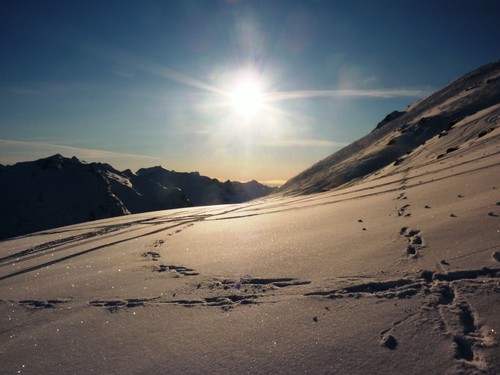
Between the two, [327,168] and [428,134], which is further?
[327,168]

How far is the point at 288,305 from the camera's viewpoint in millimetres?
2609

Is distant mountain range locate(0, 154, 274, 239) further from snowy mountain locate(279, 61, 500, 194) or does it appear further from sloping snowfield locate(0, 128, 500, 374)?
sloping snowfield locate(0, 128, 500, 374)

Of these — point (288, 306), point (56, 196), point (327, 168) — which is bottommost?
point (288, 306)

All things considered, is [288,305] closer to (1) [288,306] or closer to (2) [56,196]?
(1) [288,306]

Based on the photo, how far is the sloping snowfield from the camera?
6.16 feet

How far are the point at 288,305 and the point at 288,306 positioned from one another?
2 cm

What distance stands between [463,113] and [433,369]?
23479 mm

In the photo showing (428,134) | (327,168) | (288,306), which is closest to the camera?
(288,306)

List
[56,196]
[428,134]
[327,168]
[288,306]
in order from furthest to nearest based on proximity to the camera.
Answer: [327,168]
[56,196]
[428,134]
[288,306]

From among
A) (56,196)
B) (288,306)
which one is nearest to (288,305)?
(288,306)

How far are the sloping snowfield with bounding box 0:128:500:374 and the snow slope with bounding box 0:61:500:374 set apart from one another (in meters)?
0.01

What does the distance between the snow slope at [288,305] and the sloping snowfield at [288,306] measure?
0.03ft

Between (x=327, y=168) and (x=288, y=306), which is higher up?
(x=327, y=168)

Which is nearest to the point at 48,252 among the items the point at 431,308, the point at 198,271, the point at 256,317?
the point at 198,271
